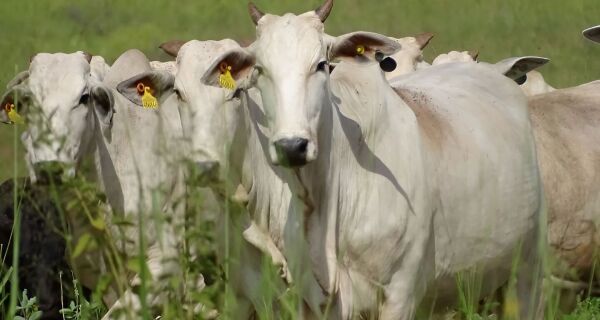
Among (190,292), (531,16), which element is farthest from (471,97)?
(531,16)

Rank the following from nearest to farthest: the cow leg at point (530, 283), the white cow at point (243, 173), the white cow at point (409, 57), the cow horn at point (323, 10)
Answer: the white cow at point (243, 173)
the cow horn at point (323, 10)
the cow leg at point (530, 283)
the white cow at point (409, 57)

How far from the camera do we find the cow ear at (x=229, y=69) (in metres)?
7.48

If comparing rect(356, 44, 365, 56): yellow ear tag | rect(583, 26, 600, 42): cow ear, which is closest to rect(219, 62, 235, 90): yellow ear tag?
rect(356, 44, 365, 56): yellow ear tag

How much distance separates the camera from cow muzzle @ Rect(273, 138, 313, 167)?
664cm

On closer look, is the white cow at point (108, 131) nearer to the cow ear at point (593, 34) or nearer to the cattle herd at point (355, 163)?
the cattle herd at point (355, 163)

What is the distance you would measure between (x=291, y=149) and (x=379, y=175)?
981mm

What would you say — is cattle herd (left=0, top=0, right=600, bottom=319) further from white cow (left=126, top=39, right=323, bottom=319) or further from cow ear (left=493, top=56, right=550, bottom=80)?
cow ear (left=493, top=56, right=550, bottom=80)

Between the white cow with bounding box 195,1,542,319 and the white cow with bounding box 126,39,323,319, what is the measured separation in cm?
12

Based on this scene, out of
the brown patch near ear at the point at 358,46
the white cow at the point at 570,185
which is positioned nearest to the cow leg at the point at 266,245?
the brown patch near ear at the point at 358,46

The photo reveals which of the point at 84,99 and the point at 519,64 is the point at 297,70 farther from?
the point at 519,64

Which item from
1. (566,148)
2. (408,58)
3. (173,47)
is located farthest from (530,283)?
(408,58)

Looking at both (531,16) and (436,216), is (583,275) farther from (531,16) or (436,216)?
(531,16)

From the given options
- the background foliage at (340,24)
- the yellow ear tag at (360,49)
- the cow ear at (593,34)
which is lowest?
the background foliage at (340,24)

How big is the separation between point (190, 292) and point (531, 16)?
864 inches
